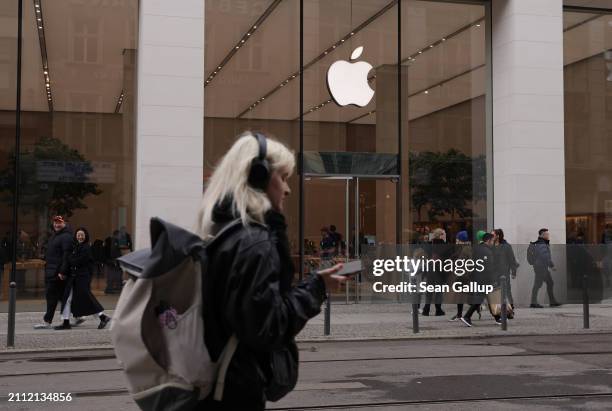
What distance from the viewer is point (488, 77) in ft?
63.5

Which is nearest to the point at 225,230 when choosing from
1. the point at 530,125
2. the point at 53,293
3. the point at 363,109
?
the point at 53,293

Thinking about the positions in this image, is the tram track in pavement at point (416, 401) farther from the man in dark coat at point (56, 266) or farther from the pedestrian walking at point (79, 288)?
the man in dark coat at point (56, 266)

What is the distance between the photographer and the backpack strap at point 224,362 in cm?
256

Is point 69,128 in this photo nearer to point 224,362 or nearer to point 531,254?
point 531,254

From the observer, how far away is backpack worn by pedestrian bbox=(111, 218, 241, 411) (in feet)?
8.18

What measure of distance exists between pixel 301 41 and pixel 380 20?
2.06m

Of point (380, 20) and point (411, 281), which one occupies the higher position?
point (380, 20)

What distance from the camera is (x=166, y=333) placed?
251cm

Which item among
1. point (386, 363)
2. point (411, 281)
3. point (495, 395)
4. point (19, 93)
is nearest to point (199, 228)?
point (495, 395)

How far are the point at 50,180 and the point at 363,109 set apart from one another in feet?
23.7

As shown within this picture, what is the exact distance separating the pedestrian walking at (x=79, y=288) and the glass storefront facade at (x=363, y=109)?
4.32 meters

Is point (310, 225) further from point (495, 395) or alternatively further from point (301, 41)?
point (495, 395)

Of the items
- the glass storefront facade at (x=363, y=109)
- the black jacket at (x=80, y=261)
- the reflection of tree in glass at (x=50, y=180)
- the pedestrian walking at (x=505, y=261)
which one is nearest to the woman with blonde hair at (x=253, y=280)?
the black jacket at (x=80, y=261)

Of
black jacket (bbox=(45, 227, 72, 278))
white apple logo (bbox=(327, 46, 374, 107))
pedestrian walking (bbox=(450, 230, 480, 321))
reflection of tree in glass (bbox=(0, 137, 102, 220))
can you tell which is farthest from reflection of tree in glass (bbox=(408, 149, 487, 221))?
black jacket (bbox=(45, 227, 72, 278))
